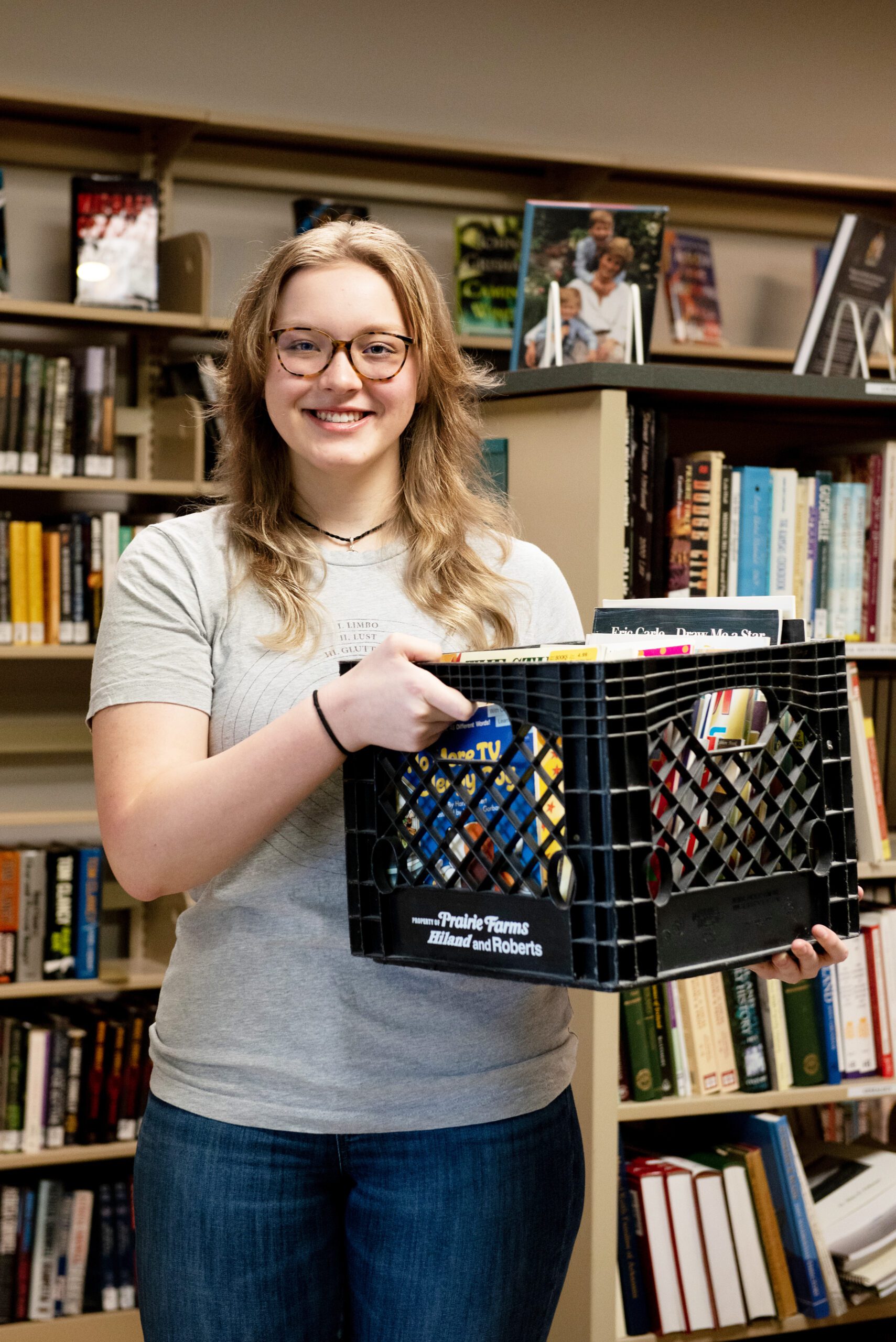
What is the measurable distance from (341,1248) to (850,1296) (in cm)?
125

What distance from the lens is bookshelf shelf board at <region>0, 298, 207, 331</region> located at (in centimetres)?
276

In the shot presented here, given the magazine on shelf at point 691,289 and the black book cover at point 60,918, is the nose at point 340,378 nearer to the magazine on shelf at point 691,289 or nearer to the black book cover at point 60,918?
the black book cover at point 60,918

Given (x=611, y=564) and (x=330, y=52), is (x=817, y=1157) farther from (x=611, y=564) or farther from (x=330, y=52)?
(x=330, y=52)

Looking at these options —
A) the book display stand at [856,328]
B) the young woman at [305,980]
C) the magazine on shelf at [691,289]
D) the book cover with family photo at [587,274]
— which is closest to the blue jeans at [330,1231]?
the young woman at [305,980]

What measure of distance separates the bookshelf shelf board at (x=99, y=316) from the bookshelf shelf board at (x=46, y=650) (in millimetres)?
676

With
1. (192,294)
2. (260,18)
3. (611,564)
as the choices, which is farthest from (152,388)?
(611,564)

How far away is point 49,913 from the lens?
282 centimetres

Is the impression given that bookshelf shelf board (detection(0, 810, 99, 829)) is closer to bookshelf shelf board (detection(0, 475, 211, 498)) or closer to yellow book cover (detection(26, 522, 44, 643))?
yellow book cover (detection(26, 522, 44, 643))

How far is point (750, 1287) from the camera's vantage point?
203cm

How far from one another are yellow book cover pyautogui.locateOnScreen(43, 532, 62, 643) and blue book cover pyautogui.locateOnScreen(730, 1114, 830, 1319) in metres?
1.70

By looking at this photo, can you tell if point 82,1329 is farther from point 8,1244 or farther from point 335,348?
point 335,348

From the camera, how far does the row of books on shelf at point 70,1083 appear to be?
2783 millimetres

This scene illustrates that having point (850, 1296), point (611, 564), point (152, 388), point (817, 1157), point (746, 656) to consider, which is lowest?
point (850, 1296)

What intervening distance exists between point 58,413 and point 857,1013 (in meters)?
1.94
